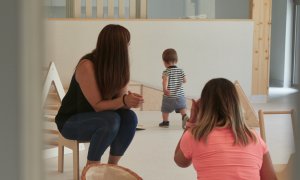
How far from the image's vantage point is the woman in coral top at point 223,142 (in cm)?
156

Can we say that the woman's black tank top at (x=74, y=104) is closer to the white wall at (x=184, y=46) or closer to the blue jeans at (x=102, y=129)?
the blue jeans at (x=102, y=129)

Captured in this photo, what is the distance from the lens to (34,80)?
69cm

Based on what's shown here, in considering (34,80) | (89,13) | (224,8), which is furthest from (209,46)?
(34,80)

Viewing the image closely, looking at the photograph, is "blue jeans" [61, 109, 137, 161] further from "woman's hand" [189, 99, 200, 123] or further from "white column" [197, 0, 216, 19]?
"white column" [197, 0, 216, 19]

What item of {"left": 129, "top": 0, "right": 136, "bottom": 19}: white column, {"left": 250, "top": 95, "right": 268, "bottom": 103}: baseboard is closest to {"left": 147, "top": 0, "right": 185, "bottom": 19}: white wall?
{"left": 129, "top": 0, "right": 136, "bottom": 19}: white column

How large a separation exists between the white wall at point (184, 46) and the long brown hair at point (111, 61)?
3050mm

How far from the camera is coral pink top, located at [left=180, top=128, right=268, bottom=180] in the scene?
1.55 m

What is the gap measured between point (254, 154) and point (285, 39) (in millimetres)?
5964

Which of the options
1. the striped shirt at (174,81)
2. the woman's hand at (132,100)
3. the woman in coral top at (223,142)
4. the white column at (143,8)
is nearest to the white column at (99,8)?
the white column at (143,8)

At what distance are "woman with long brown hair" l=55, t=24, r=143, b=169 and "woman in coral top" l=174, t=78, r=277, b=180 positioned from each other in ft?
1.81

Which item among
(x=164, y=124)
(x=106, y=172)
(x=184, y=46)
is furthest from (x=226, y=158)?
(x=184, y=46)

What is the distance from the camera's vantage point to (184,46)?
539 centimetres

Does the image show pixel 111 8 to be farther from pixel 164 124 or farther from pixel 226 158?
pixel 226 158

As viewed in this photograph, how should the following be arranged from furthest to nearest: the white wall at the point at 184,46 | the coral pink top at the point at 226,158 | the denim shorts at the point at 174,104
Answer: the white wall at the point at 184,46 < the denim shorts at the point at 174,104 < the coral pink top at the point at 226,158
